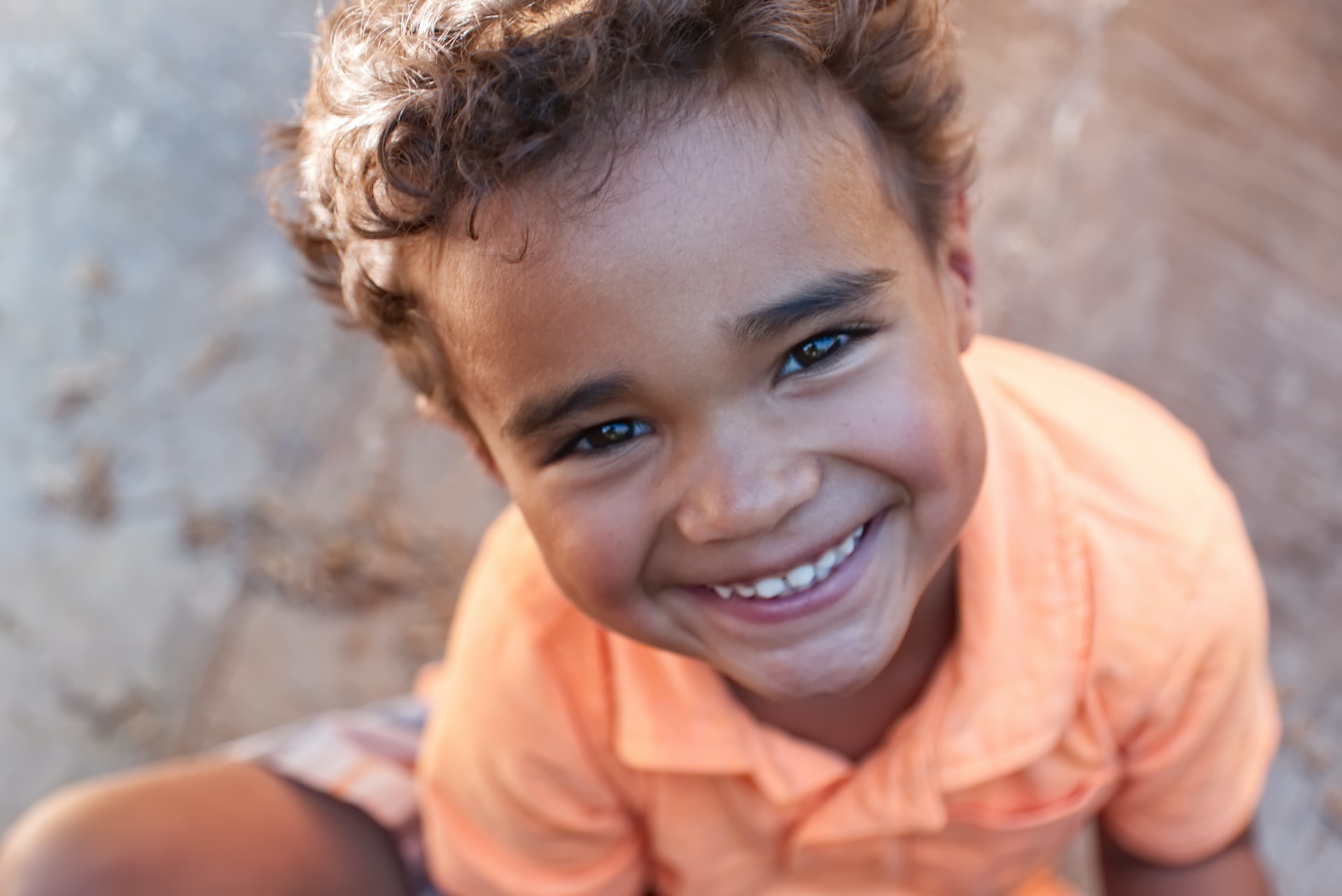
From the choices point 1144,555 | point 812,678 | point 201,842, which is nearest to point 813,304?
point 812,678

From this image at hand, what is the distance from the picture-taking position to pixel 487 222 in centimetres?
78

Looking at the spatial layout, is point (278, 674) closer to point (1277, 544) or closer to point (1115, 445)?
point (1115, 445)

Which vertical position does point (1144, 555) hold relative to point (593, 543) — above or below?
below

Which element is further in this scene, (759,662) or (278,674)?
(278,674)

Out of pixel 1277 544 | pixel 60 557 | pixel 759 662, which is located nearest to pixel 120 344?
pixel 60 557

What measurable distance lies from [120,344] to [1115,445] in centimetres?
183

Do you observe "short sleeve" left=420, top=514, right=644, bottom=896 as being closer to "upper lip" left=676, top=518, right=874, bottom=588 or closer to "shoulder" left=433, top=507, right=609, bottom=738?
"shoulder" left=433, top=507, right=609, bottom=738

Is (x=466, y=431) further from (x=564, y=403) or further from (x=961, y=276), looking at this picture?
(x=961, y=276)

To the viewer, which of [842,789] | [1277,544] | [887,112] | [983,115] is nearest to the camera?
[887,112]

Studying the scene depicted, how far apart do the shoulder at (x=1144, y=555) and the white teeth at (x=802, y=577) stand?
271 mm

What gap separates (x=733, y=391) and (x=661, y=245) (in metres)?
0.11

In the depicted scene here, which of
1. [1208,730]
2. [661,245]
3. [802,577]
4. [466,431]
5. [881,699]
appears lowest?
[1208,730]

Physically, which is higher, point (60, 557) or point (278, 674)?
point (60, 557)

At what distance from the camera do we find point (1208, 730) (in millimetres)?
1073
